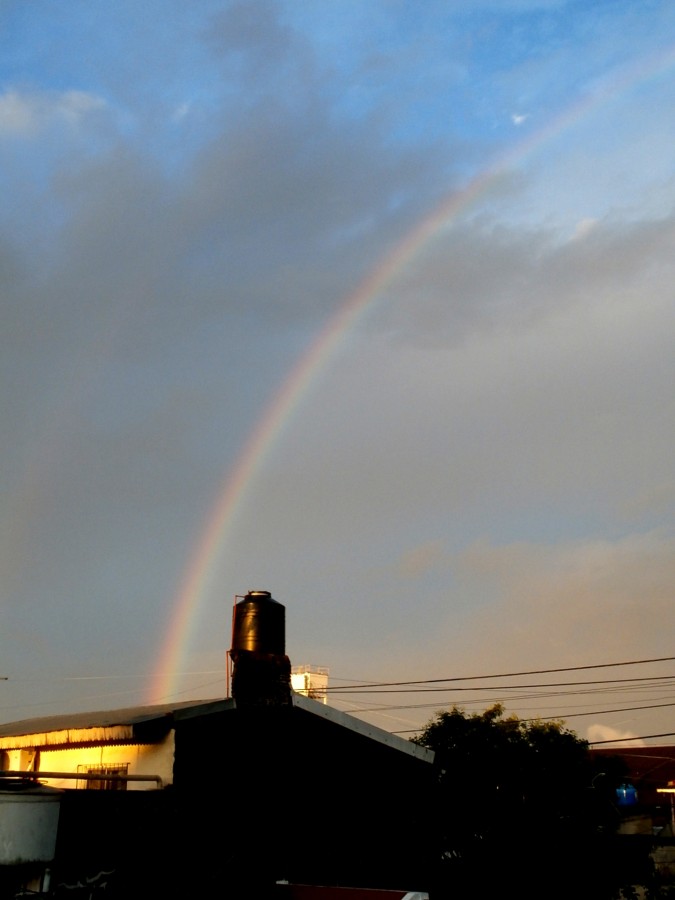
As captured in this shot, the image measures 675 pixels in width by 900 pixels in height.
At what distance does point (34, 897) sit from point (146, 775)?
3381 mm

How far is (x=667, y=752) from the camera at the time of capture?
210 ft

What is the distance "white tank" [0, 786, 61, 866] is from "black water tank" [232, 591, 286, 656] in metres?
6.85

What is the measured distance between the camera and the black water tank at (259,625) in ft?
71.1

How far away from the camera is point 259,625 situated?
2203 cm

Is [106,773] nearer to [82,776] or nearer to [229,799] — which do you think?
[229,799]

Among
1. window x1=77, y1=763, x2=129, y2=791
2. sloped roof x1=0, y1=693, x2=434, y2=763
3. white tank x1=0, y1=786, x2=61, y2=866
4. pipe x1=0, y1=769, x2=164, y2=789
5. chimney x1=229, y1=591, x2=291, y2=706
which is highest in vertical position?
chimney x1=229, y1=591, x2=291, y2=706

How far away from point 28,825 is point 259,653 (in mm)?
6791

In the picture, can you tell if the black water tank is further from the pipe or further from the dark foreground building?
the pipe

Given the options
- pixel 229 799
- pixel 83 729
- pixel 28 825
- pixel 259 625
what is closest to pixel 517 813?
pixel 259 625

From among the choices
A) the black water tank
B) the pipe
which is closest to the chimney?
the black water tank

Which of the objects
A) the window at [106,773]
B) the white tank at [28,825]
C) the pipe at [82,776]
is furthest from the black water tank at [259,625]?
the white tank at [28,825]

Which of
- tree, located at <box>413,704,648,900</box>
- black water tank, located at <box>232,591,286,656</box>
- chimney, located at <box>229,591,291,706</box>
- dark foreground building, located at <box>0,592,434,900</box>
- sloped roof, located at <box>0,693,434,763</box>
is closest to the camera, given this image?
dark foreground building, located at <box>0,592,434,900</box>

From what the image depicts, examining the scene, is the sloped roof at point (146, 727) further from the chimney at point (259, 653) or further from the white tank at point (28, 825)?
the white tank at point (28, 825)

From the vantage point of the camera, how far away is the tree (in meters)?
24.5
